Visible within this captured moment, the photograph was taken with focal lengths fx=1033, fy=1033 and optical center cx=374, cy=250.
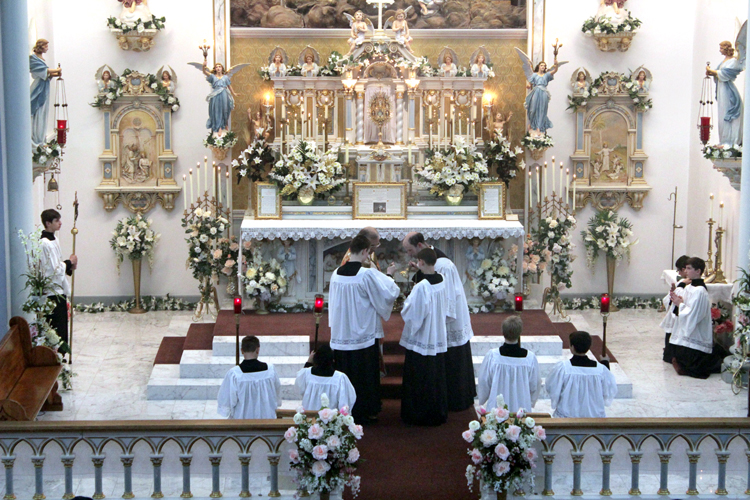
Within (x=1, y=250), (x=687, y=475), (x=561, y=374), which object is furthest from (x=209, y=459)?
(x=1, y=250)

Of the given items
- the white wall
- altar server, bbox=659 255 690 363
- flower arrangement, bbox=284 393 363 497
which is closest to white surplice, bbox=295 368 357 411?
flower arrangement, bbox=284 393 363 497

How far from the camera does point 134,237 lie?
14266 millimetres

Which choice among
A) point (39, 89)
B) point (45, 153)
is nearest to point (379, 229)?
point (45, 153)

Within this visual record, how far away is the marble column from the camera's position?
389 inches

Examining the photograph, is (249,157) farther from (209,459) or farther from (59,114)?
(209,459)

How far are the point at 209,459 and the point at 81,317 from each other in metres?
7.98

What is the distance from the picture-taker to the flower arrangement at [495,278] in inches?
490

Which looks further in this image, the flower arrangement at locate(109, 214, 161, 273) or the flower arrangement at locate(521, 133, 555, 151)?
the flower arrangement at locate(109, 214, 161, 273)

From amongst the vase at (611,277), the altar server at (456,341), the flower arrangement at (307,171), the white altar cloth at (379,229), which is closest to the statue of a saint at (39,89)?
the white altar cloth at (379,229)

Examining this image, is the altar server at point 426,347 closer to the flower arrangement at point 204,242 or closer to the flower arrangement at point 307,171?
the flower arrangement at point 307,171

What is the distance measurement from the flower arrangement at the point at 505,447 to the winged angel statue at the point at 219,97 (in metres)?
7.67

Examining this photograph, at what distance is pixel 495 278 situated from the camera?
12.5 meters

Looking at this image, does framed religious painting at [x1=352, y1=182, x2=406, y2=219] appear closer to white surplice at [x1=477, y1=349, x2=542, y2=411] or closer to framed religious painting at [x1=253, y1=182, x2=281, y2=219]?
framed religious painting at [x1=253, y1=182, x2=281, y2=219]

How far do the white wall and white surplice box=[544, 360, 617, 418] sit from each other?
8004mm
